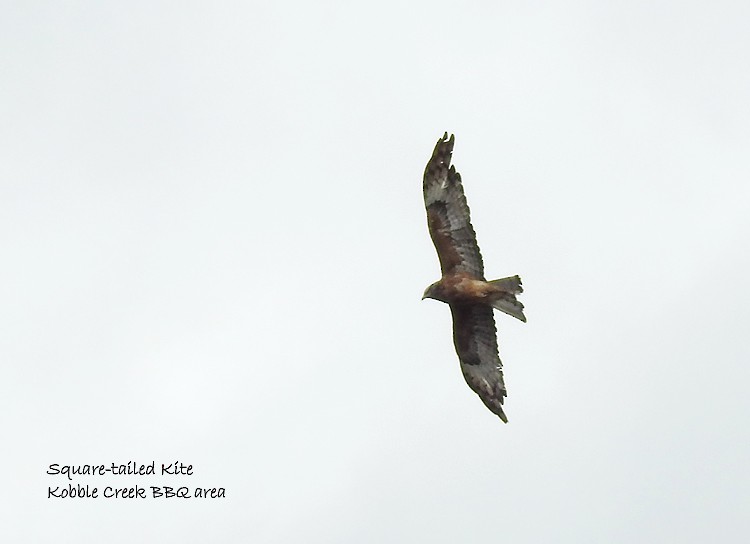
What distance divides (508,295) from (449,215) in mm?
2169

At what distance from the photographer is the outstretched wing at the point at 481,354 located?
35.7 metres

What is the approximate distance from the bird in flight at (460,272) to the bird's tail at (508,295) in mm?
20

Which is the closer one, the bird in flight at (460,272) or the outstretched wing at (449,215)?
the bird in flight at (460,272)

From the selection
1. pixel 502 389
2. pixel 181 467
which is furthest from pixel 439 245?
pixel 181 467

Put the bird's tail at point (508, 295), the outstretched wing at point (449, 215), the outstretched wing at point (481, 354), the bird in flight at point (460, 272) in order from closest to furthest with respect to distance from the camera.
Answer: the bird's tail at point (508, 295), the bird in flight at point (460, 272), the outstretched wing at point (449, 215), the outstretched wing at point (481, 354)

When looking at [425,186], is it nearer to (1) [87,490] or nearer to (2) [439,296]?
(2) [439,296]

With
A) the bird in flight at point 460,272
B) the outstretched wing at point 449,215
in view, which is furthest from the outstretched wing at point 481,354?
the outstretched wing at point 449,215

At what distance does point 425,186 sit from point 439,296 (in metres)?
2.30

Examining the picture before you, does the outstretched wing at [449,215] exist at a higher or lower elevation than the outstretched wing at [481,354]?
higher

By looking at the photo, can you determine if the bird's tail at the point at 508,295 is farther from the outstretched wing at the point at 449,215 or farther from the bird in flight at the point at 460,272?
the outstretched wing at the point at 449,215

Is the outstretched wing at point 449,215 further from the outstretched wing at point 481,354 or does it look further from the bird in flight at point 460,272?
the outstretched wing at point 481,354

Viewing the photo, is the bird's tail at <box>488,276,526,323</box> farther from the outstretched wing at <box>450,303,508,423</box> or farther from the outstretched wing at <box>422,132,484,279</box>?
the outstretched wing at <box>450,303,508,423</box>

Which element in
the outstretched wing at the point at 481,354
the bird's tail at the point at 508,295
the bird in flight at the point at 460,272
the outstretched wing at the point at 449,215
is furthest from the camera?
the outstretched wing at the point at 481,354

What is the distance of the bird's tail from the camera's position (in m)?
34.3
